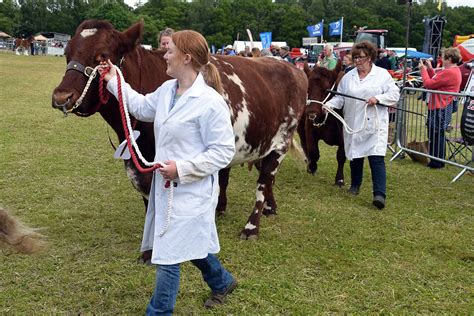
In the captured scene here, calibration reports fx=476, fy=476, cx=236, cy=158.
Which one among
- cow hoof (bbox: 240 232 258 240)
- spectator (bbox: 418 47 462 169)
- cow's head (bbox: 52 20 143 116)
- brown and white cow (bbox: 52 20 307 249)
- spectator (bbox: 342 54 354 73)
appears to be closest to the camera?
cow's head (bbox: 52 20 143 116)

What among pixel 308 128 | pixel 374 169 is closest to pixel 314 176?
pixel 308 128

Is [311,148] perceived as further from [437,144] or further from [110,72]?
[110,72]

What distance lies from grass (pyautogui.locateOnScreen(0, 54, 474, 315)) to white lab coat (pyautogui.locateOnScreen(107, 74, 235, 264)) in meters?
0.87

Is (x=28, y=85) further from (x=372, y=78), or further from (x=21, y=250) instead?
(x=21, y=250)

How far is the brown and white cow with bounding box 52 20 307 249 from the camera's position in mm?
3537

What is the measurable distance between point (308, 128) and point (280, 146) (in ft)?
6.98

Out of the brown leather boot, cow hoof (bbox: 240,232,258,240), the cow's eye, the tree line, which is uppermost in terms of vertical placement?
the tree line

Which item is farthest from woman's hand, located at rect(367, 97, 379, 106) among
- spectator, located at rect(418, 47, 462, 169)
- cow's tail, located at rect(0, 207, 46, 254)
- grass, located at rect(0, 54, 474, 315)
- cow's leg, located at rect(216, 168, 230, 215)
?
cow's tail, located at rect(0, 207, 46, 254)

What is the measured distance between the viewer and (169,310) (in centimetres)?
288

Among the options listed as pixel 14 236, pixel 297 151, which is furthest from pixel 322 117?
pixel 14 236

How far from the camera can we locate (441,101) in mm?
7809

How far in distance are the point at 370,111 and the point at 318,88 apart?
101cm

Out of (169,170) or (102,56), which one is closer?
(169,170)

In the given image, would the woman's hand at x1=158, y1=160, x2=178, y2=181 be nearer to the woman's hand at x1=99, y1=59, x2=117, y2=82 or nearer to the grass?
the woman's hand at x1=99, y1=59, x2=117, y2=82
